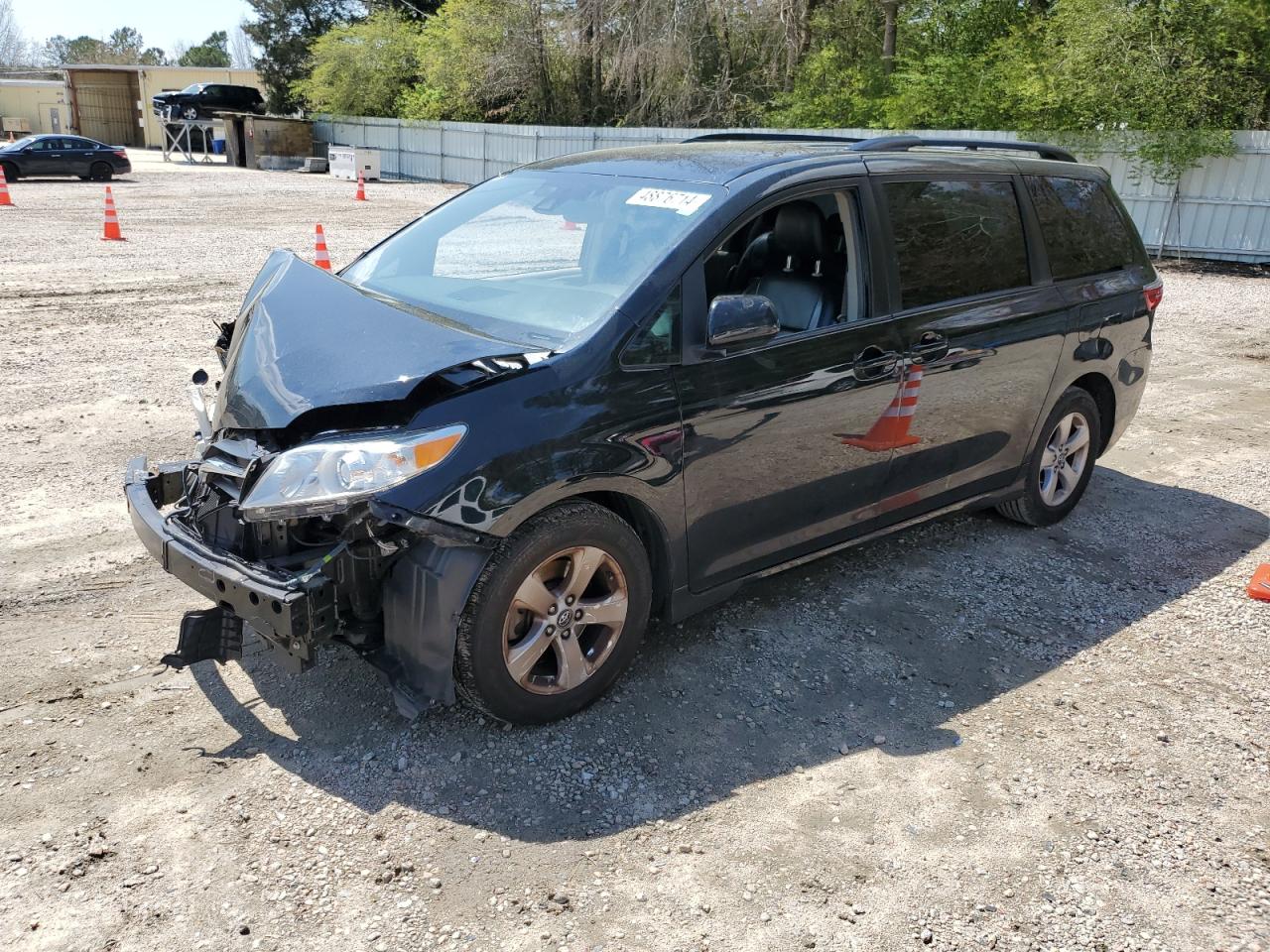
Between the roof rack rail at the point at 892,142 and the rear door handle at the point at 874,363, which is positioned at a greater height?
the roof rack rail at the point at 892,142

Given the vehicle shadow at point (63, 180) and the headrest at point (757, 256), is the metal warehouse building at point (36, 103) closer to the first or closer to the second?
the vehicle shadow at point (63, 180)

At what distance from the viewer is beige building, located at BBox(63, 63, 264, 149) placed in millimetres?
57375

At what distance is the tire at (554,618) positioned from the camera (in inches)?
124

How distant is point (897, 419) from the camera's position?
4297 mm

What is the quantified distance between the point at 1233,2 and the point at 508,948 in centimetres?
2180

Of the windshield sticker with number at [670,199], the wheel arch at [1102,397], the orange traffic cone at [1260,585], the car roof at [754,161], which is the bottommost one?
the orange traffic cone at [1260,585]

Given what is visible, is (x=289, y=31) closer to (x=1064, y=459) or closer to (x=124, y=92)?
(x=124, y=92)

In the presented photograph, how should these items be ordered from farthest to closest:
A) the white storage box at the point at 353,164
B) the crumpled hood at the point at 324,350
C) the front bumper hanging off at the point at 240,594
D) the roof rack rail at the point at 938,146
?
the white storage box at the point at 353,164
the roof rack rail at the point at 938,146
the crumpled hood at the point at 324,350
the front bumper hanging off at the point at 240,594

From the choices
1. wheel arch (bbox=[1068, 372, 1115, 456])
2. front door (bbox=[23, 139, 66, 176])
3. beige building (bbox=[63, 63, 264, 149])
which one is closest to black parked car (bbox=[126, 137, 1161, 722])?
wheel arch (bbox=[1068, 372, 1115, 456])

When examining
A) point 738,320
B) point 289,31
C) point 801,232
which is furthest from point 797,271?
point 289,31

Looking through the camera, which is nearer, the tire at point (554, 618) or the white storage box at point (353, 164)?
the tire at point (554, 618)

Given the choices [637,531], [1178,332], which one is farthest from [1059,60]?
[637,531]

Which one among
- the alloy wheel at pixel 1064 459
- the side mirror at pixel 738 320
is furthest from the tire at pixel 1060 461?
the side mirror at pixel 738 320

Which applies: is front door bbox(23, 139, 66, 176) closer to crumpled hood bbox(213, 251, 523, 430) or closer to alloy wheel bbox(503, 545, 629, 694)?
crumpled hood bbox(213, 251, 523, 430)
